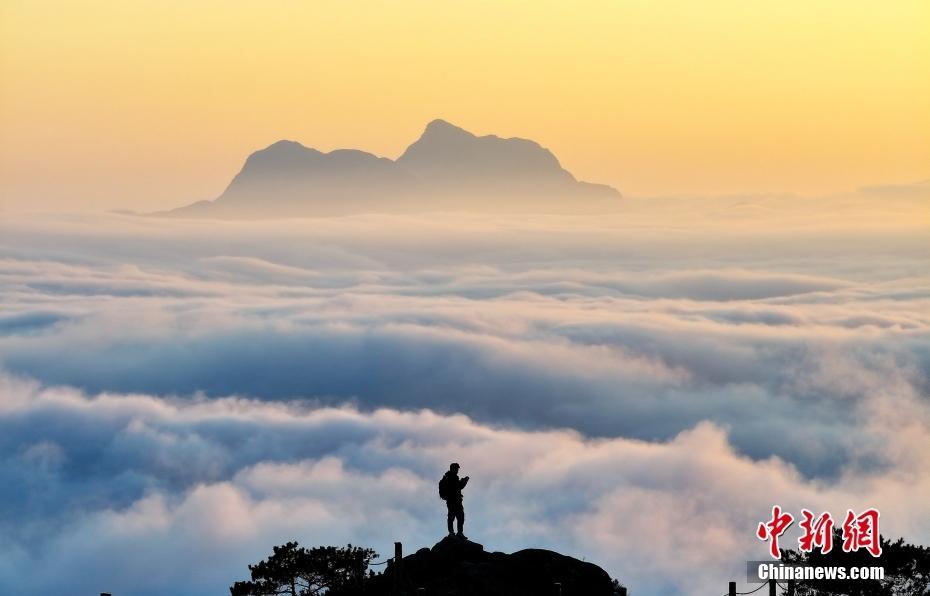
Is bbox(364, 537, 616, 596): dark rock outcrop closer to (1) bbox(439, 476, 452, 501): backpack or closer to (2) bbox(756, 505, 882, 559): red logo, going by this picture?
(1) bbox(439, 476, 452, 501): backpack

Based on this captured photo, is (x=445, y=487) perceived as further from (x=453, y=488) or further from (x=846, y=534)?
(x=846, y=534)

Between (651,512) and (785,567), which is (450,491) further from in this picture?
(651,512)

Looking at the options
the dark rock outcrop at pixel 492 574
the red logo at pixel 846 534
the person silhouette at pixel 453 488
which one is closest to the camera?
the dark rock outcrop at pixel 492 574

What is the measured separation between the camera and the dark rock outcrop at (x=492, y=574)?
3966 cm

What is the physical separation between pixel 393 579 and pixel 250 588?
10.3 m

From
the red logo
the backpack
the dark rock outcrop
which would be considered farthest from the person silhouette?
the red logo

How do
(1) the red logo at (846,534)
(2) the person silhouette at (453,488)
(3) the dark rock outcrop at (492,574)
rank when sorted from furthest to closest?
(1) the red logo at (846,534) → (2) the person silhouette at (453,488) → (3) the dark rock outcrop at (492,574)

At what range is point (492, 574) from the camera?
40.0 metres

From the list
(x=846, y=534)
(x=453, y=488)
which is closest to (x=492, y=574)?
(x=453, y=488)

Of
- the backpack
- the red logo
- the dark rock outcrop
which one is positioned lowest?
the dark rock outcrop

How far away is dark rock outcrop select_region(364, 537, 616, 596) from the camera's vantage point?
3966 centimetres

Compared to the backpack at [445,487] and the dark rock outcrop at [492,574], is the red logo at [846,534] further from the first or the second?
the backpack at [445,487]

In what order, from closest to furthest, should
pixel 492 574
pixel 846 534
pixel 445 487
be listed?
pixel 492 574, pixel 445 487, pixel 846 534

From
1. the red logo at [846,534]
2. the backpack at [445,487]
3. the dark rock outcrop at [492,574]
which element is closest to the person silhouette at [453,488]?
the backpack at [445,487]
